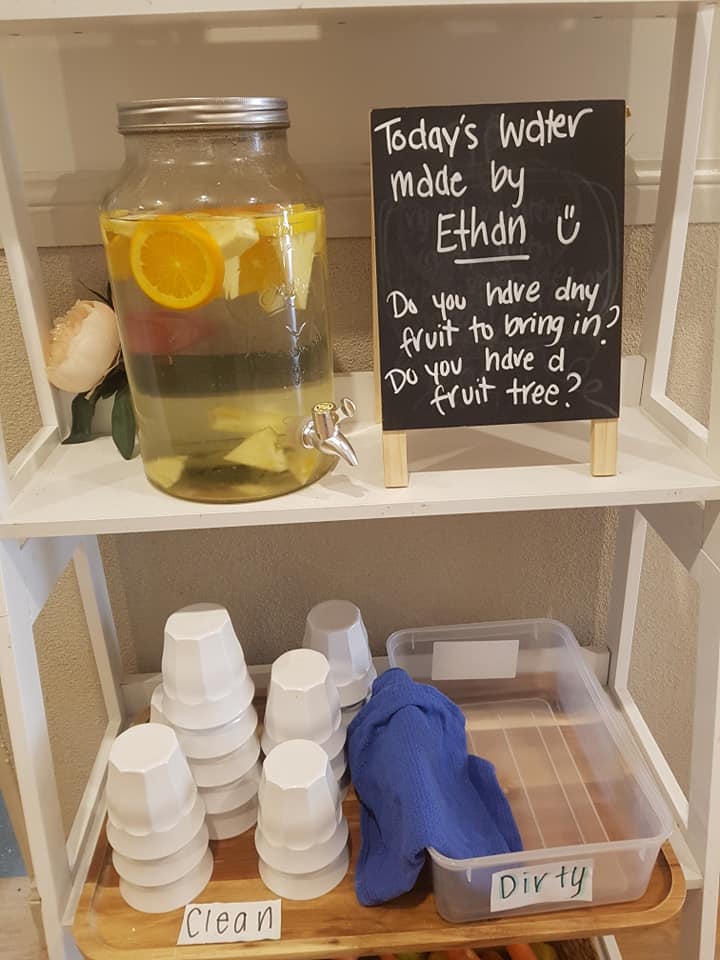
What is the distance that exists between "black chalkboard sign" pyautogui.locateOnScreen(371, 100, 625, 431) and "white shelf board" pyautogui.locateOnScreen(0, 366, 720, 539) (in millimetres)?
60

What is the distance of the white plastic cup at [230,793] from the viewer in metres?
0.90

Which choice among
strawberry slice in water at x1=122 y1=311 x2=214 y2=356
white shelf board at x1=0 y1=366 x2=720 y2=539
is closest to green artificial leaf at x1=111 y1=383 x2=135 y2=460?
white shelf board at x1=0 y1=366 x2=720 y2=539

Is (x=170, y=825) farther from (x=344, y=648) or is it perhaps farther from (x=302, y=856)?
(x=344, y=648)

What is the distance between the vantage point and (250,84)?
0.90 metres

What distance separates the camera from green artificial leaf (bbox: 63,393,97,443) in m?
0.91

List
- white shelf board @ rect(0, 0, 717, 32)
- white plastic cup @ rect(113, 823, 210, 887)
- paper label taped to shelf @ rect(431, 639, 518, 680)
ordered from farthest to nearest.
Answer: paper label taped to shelf @ rect(431, 639, 518, 680), white plastic cup @ rect(113, 823, 210, 887), white shelf board @ rect(0, 0, 717, 32)

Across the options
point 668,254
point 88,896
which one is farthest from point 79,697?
point 668,254

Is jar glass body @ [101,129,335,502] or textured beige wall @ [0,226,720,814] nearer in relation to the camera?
jar glass body @ [101,129,335,502]

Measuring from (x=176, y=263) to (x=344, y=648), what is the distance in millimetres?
480

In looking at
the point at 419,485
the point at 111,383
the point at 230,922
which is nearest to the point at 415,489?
the point at 419,485

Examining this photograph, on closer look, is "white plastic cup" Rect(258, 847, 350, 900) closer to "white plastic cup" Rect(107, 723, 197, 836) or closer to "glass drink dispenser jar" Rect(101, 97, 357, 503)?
"white plastic cup" Rect(107, 723, 197, 836)

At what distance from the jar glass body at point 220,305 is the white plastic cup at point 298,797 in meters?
0.26

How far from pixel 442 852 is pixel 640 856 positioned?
20cm

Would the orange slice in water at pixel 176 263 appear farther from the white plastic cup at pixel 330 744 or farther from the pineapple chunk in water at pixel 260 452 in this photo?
the white plastic cup at pixel 330 744
